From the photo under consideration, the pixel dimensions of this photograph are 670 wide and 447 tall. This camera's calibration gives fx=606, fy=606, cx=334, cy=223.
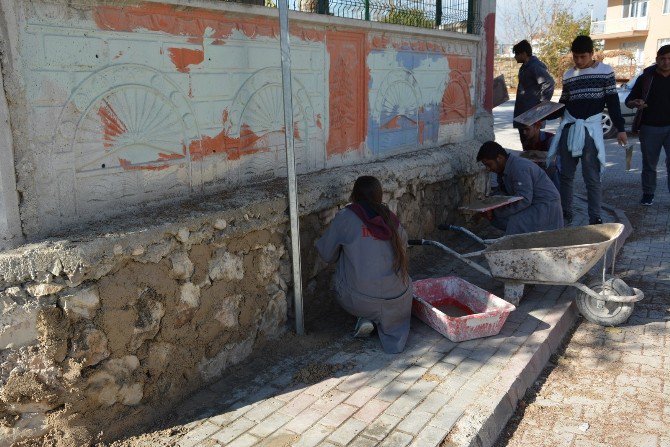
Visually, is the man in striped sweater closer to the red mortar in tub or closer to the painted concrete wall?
the painted concrete wall

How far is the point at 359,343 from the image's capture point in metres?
4.25

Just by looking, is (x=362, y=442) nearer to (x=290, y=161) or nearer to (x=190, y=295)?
(x=190, y=295)

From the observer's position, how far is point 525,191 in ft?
17.4

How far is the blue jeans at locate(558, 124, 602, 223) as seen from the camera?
6629 mm

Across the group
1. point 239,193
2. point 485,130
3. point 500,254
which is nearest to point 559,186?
point 485,130

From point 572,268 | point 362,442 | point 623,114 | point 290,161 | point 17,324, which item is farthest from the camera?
point 623,114

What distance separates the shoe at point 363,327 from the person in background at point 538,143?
3831mm

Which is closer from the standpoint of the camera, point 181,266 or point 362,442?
point 362,442

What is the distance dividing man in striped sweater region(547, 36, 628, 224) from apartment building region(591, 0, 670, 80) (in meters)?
30.7

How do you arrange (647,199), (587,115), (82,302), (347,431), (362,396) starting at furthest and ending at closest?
(647,199)
(587,115)
(362,396)
(347,431)
(82,302)

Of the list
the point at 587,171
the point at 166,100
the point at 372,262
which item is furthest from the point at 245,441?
the point at 587,171

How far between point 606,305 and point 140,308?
3430 millimetres

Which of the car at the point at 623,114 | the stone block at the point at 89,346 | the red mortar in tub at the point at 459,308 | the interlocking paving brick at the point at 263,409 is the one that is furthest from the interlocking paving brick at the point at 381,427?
the car at the point at 623,114

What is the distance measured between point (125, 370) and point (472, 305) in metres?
2.68
